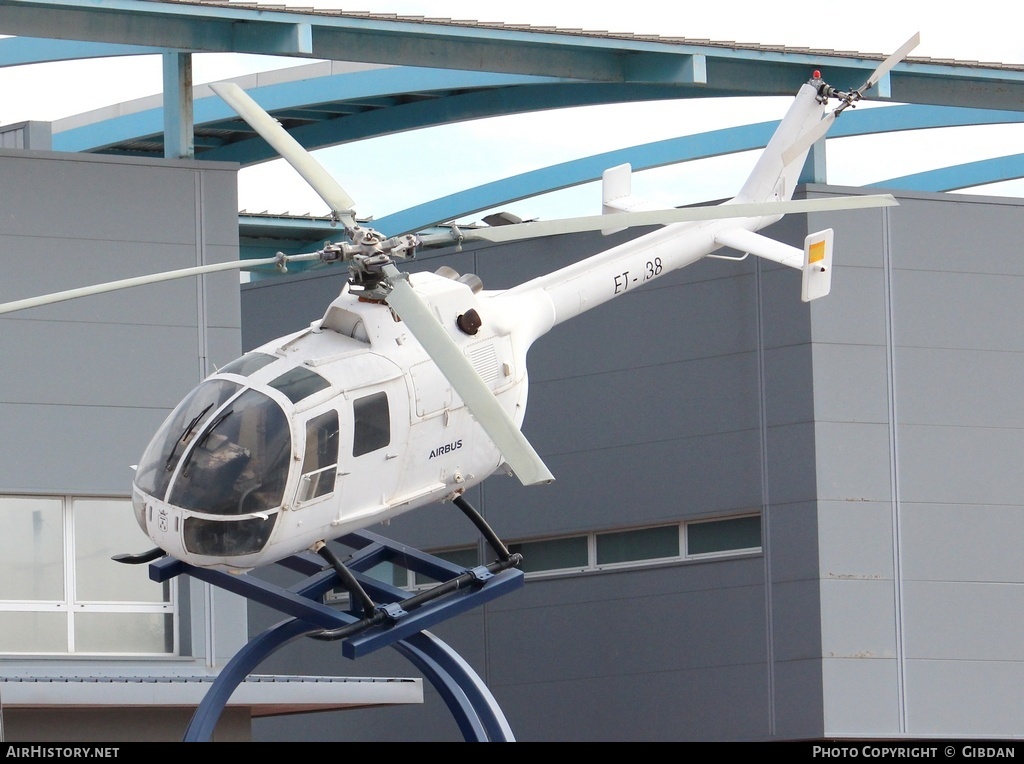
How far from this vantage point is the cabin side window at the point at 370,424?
12.7 m

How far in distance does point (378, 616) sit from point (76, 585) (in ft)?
17.7

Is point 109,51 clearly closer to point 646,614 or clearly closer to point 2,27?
point 2,27

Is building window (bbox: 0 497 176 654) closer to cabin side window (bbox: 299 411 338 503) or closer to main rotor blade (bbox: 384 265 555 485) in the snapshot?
cabin side window (bbox: 299 411 338 503)

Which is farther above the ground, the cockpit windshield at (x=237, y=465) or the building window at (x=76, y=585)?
the cockpit windshield at (x=237, y=465)

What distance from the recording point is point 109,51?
19203 mm

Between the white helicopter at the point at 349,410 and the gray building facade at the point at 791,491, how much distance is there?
591 cm

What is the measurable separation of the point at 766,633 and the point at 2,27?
11.1m

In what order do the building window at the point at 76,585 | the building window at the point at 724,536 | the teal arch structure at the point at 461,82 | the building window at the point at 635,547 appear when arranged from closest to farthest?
1. the building window at the point at 76,585
2. the teal arch structure at the point at 461,82
3. the building window at the point at 724,536
4. the building window at the point at 635,547

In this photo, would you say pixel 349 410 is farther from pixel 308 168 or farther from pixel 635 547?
pixel 635 547

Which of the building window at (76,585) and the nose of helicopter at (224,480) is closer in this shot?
the nose of helicopter at (224,480)

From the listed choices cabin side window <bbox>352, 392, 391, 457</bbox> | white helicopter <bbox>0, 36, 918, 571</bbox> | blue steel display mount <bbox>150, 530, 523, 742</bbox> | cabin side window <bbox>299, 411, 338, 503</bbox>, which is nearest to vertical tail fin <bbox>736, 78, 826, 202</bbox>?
white helicopter <bbox>0, 36, 918, 571</bbox>

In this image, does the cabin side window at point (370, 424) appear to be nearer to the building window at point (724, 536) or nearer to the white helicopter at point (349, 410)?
the white helicopter at point (349, 410)

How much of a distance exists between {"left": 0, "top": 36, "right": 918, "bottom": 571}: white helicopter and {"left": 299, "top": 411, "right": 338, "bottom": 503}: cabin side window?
0.01 meters

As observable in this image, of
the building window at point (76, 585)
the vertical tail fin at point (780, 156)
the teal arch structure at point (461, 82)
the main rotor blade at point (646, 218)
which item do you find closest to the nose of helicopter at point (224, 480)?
the main rotor blade at point (646, 218)
